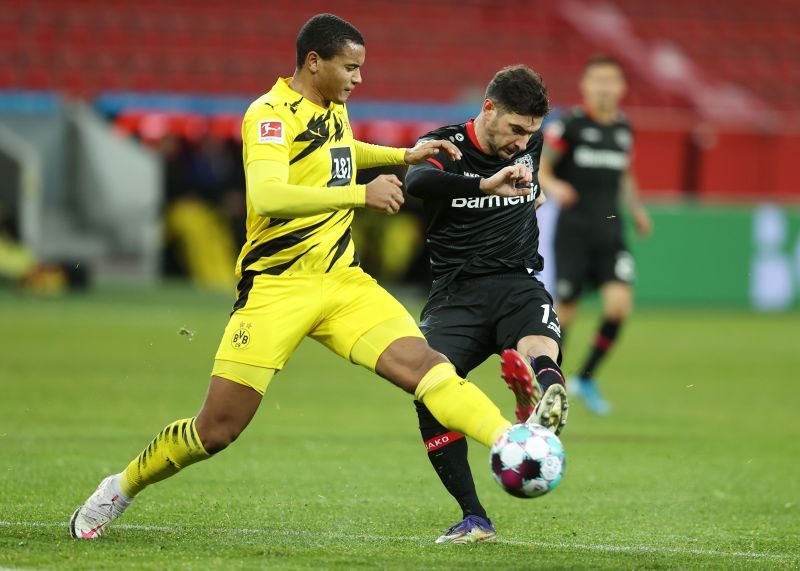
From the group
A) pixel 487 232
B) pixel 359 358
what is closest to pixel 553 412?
pixel 359 358

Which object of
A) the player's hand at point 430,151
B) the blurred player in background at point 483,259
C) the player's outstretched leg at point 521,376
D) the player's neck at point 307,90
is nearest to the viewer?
the player's outstretched leg at point 521,376

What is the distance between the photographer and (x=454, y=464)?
19.5 ft

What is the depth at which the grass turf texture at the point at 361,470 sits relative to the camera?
5535mm

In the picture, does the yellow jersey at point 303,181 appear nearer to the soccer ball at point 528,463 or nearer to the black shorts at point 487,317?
the black shorts at point 487,317

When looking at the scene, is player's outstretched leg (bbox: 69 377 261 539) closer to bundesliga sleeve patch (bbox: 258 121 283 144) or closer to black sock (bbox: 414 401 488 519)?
black sock (bbox: 414 401 488 519)

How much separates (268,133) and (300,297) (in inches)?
27.0

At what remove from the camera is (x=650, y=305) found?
20359mm

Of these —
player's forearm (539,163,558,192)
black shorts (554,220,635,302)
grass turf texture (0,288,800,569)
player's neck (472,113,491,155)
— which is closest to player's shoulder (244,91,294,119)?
player's neck (472,113,491,155)

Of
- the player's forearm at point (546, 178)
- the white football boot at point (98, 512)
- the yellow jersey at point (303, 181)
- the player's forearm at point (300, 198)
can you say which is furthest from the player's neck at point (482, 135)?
the player's forearm at point (546, 178)

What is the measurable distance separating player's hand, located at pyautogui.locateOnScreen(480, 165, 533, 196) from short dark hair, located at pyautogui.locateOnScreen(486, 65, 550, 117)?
1.42 feet

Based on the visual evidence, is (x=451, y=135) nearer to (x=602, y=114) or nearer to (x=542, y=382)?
(x=542, y=382)

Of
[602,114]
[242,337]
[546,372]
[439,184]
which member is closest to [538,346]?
[546,372]

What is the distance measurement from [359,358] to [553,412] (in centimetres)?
87

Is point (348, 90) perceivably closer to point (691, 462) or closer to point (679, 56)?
point (691, 462)
